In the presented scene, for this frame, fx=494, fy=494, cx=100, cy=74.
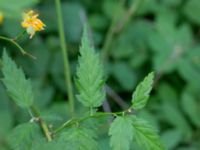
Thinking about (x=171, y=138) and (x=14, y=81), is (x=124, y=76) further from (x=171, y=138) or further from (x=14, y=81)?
(x=14, y=81)

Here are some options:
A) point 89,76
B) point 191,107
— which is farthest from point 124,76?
point 89,76

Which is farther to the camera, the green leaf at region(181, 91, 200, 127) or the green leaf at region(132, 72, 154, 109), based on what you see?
the green leaf at region(181, 91, 200, 127)

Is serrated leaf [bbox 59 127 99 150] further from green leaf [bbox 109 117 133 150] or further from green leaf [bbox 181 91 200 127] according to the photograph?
green leaf [bbox 181 91 200 127]

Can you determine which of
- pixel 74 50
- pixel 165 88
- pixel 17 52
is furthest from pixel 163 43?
pixel 17 52

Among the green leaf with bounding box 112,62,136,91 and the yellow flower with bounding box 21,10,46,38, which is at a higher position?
the yellow flower with bounding box 21,10,46,38

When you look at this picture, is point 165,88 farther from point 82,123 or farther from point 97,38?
point 82,123

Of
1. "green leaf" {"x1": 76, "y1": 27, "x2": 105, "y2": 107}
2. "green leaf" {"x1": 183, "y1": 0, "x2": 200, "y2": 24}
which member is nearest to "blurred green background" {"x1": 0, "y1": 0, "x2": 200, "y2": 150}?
"green leaf" {"x1": 183, "y1": 0, "x2": 200, "y2": 24}
